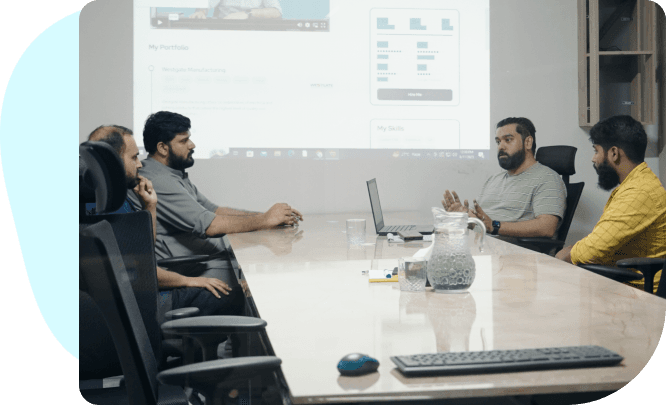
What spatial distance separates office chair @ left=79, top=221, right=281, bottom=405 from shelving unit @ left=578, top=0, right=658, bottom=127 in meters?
2.91

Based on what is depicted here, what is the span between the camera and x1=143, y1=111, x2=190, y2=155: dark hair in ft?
9.86

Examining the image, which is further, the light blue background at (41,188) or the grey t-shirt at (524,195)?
the grey t-shirt at (524,195)

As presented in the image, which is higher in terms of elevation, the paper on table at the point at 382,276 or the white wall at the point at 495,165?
the white wall at the point at 495,165

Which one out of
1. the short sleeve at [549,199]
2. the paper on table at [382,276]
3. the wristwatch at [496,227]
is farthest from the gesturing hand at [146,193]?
the short sleeve at [549,199]

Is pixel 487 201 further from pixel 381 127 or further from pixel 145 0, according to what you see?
pixel 145 0

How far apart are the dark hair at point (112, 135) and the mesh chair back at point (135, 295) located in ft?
2.92

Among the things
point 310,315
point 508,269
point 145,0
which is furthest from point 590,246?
point 145,0

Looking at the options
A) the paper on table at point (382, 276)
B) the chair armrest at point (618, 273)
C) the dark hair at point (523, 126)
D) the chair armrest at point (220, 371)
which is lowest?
the chair armrest at point (220, 371)

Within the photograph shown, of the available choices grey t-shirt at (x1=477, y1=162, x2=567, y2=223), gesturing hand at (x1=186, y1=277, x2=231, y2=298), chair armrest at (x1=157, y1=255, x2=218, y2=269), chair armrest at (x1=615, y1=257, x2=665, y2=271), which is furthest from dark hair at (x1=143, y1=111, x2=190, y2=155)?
chair armrest at (x1=615, y1=257, x2=665, y2=271)

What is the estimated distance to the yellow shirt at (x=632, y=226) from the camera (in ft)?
8.27

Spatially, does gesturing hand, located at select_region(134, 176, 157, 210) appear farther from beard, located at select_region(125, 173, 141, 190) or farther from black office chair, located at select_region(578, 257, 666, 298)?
black office chair, located at select_region(578, 257, 666, 298)

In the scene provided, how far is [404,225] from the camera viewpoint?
3172mm

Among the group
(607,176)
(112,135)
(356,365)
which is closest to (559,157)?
(607,176)

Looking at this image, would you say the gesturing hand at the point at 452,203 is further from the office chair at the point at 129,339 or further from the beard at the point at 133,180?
the office chair at the point at 129,339
